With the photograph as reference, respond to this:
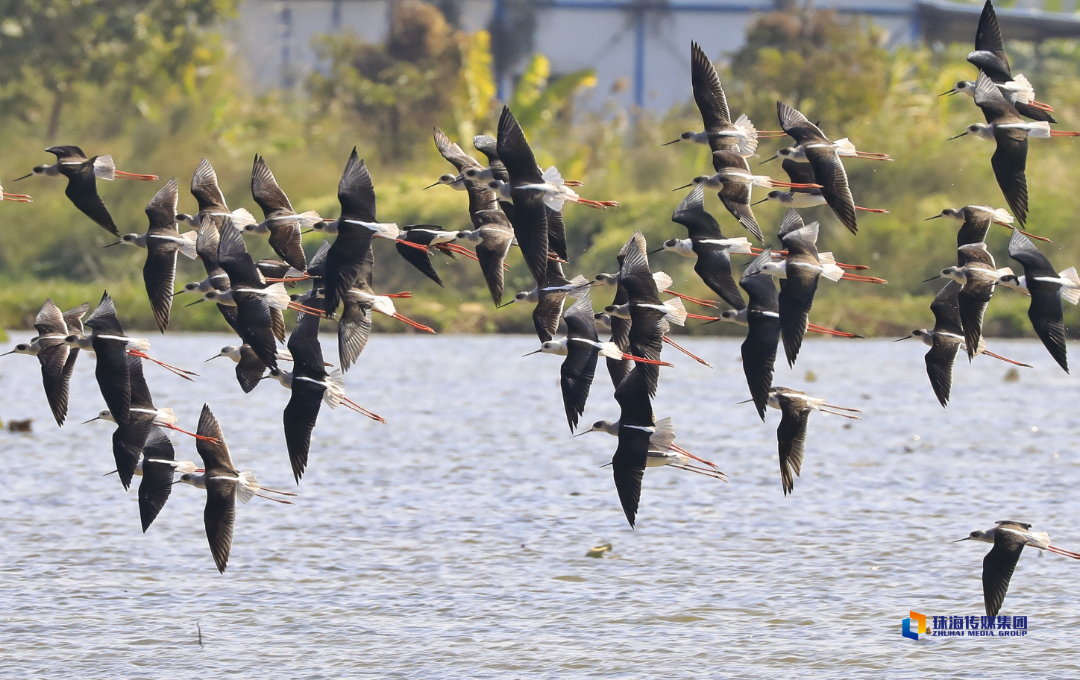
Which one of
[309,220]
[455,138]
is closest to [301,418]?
[309,220]

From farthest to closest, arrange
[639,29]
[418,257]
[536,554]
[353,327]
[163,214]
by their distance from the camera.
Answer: [639,29] → [536,554] → [418,257] → [163,214] → [353,327]

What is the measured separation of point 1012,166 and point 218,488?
5.68 metres

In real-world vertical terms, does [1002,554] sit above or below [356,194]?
below

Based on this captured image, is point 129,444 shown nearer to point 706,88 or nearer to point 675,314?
point 675,314

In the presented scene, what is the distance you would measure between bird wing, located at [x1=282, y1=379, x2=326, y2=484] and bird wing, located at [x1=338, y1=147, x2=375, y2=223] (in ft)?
3.61

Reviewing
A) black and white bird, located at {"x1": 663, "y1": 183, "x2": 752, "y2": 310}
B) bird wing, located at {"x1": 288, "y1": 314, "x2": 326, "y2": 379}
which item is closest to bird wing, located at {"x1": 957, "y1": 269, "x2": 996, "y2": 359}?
black and white bird, located at {"x1": 663, "y1": 183, "x2": 752, "y2": 310}

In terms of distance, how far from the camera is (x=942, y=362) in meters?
9.20

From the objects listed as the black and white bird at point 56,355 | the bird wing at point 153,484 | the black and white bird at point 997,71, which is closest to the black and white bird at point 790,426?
the black and white bird at point 997,71

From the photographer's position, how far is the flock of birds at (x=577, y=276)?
28.9 feet

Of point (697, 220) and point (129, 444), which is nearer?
point (697, 220)

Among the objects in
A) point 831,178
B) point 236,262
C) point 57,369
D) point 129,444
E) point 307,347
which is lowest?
point 129,444

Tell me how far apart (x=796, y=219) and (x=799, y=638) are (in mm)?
5898

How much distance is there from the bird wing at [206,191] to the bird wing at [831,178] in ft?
11.7

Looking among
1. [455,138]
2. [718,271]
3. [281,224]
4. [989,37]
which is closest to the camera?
[989,37]
